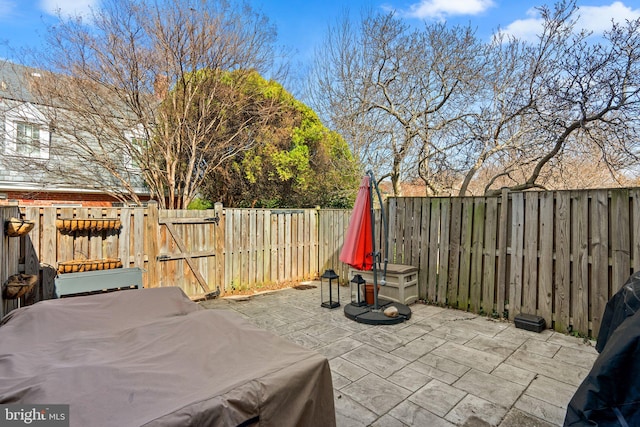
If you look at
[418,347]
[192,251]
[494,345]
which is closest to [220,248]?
[192,251]

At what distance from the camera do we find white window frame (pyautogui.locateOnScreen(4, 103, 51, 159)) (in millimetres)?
6324

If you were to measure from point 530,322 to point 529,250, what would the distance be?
0.89 meters

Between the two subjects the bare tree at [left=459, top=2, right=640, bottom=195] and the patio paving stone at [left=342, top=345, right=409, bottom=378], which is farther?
the bare tree at [left=459, top=2, right=640, bottom=195]

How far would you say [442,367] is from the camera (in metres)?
2.91

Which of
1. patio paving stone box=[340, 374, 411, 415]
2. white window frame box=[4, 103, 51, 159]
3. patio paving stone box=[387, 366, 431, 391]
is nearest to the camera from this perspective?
patio paving stone box=[340, 374, 411, 415]

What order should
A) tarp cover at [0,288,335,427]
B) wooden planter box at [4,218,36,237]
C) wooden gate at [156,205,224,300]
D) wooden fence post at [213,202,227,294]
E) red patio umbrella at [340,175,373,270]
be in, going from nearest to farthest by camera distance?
tarp cover at [0,288,335,427]
wooden planter box at [4,218,36,237]
red patio umbrella at [340,175,373,270]
wooden gate at [156,205,224,300]
wooden fence post at [213,202,227,294]

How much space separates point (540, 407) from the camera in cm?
228

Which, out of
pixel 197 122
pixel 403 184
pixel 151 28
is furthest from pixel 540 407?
pixel 151 28

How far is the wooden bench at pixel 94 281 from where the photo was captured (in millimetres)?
3459

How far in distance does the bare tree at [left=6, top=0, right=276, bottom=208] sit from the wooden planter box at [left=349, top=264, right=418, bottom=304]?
445 centimetres

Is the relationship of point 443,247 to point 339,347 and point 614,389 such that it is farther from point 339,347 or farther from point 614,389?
point 614,389

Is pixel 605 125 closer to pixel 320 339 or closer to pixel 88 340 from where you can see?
pixel 320 339

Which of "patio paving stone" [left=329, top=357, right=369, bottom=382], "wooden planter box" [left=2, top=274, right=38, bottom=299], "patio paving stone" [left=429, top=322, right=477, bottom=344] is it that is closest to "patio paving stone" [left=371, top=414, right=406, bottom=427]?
"patio paving stone" [left=329, top=357, right=369, bottom=382]

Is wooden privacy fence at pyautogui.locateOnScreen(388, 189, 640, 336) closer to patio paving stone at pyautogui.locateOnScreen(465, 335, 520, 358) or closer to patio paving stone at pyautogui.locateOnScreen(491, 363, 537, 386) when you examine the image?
patio paving stone at pyautogui.locateOnScreen(465, 335, 520, 358)
